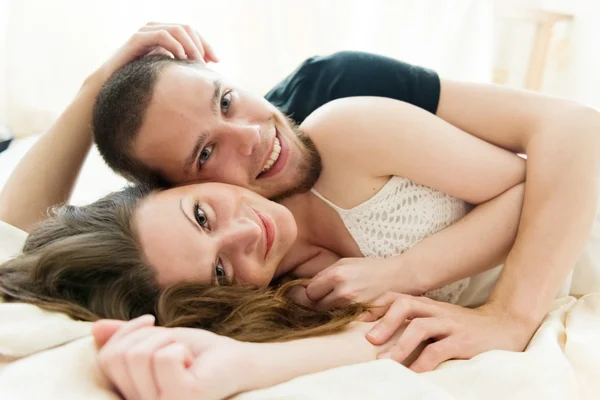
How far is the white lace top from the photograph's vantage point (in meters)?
0.99

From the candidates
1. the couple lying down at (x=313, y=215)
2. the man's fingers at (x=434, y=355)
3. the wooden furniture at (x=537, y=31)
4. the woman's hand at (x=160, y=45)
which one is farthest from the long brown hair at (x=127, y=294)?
the wooden furniture at (x=537, y=31)

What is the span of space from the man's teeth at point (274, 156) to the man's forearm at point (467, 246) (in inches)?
11.6

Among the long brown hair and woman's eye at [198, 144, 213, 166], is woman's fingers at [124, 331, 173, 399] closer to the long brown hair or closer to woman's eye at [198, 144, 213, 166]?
the long brown hair

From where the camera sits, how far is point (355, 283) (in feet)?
2.94

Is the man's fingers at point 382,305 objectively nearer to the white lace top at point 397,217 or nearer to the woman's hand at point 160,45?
the white lace top at point 397,217

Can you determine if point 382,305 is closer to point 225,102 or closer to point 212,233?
point 212,233

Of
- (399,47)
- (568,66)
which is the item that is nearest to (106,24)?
(399,47)

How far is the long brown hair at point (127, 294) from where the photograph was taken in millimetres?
756

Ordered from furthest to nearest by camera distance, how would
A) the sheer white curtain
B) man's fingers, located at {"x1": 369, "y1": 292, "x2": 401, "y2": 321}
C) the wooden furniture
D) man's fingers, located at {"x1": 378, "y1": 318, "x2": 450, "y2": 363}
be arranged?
the wooden furniture < the sheer white curtain < man's fingers, located at {"x1": 369, "y1": 292, "x2": 401, "y2": 321} < man's fingers, located at {"x1": 378, "y1": 318, "x2": 450, "y2": 363}

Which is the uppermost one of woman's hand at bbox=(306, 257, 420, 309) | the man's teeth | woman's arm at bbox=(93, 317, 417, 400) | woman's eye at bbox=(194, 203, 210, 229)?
the man's teeth

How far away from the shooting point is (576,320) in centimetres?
89

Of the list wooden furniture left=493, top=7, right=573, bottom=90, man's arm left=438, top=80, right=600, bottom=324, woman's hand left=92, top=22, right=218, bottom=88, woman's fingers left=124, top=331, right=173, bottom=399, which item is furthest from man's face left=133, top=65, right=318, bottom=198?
wooden furniture left=493, top=7, right=573, bottom=90

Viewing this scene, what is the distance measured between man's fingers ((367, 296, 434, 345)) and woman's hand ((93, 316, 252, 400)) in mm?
201

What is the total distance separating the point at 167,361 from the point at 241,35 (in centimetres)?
156
